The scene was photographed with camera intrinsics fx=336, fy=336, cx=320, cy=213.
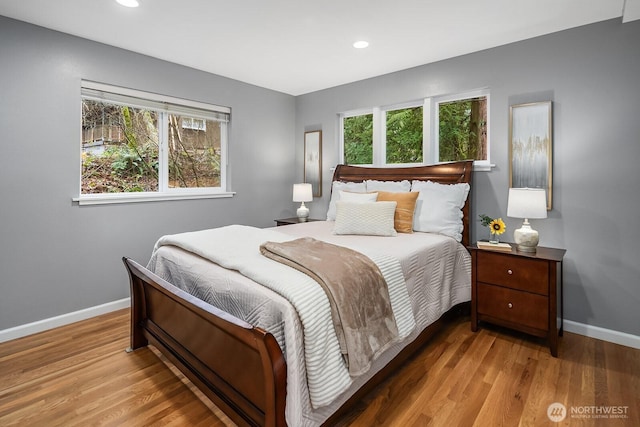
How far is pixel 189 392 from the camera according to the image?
193 centimetres

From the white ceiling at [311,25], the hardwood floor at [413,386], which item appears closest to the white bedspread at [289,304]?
the hardwood floor at [413,386]

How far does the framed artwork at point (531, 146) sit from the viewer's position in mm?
2719

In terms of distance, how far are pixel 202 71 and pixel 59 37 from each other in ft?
4.09

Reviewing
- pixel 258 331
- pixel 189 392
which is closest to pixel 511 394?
pixel 258 331

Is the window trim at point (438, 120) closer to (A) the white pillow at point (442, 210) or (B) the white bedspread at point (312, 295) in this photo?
(A) the white pillow at point (442, 210)

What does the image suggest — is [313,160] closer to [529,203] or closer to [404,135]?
[404,135]

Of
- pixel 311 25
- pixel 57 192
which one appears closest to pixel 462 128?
pixel 311 25

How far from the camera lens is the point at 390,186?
3.34 metres

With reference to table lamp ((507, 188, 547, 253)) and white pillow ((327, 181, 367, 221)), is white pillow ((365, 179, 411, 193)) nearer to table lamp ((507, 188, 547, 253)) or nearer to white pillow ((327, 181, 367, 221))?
white pillow ((327, 181, 367, 221))

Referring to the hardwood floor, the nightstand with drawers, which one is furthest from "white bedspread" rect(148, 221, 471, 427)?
the hardwood floor

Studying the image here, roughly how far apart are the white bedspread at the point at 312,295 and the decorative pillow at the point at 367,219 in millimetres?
721

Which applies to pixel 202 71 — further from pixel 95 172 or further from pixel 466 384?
pixel 466 384

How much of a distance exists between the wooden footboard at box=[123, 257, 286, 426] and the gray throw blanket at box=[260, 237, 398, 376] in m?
0.35

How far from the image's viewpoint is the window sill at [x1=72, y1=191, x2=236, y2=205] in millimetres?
2932
